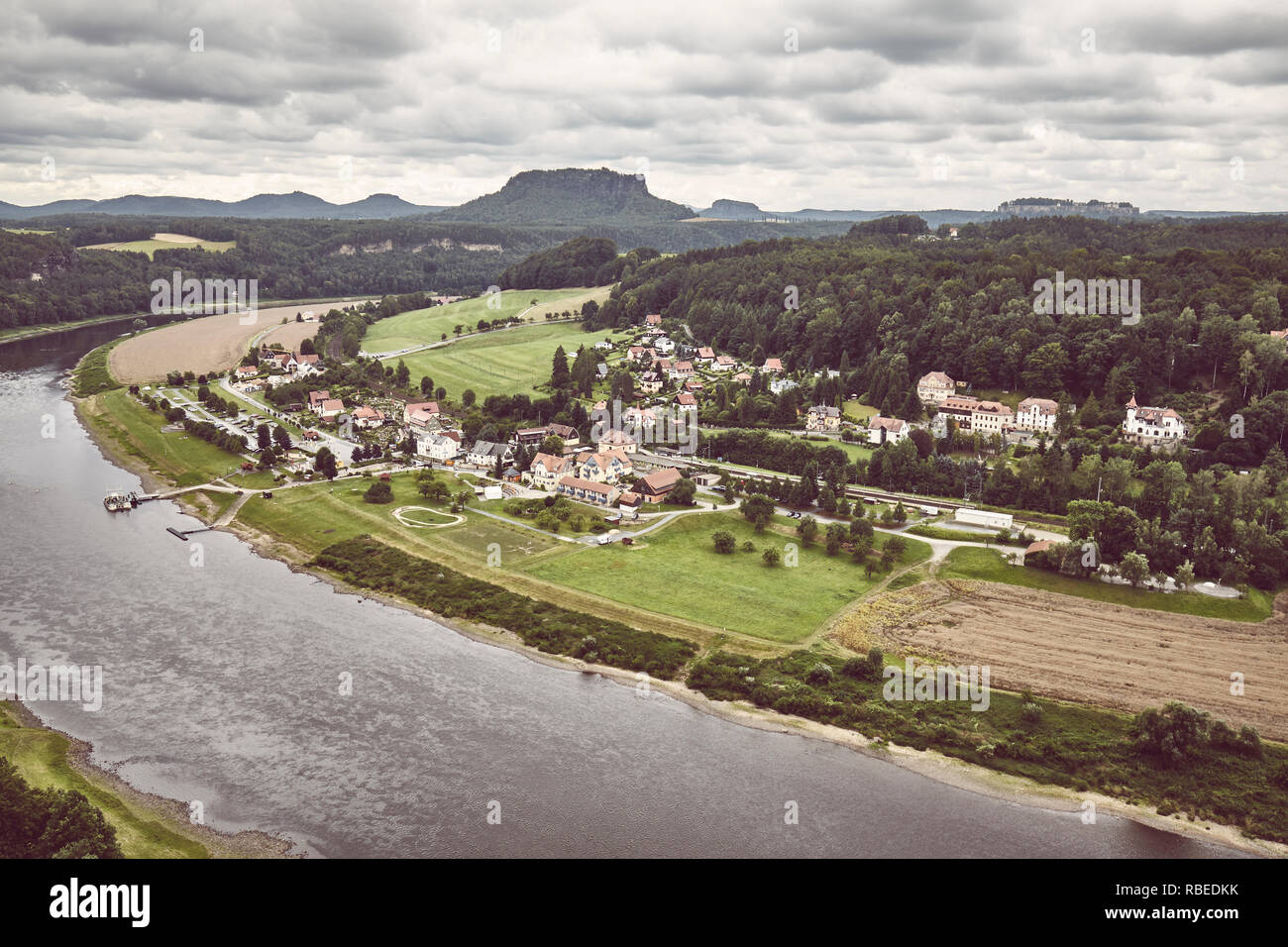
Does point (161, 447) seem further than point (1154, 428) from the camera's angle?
Yes

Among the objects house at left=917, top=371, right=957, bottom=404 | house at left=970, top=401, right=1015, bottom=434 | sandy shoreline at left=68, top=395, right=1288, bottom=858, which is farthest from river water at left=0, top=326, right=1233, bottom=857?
house at left=917, top=371, right=957, bottom=404

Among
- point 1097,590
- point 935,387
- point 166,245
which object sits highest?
point 166,245

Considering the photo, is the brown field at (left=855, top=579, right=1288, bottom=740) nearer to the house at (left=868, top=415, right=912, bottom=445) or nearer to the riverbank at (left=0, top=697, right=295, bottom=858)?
the house at (left=868, top=415, right=912, bottom=445)

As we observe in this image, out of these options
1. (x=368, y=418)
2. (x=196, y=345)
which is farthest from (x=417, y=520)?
(x=196, y=345)

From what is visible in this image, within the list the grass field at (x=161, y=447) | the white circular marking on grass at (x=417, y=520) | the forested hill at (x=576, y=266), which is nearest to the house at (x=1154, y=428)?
the white circular marking on grass at (x=417, y=520)

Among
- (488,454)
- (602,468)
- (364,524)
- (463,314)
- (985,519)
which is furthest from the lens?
(463,314)

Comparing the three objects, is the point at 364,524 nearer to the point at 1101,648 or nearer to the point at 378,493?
the point at 378,493
